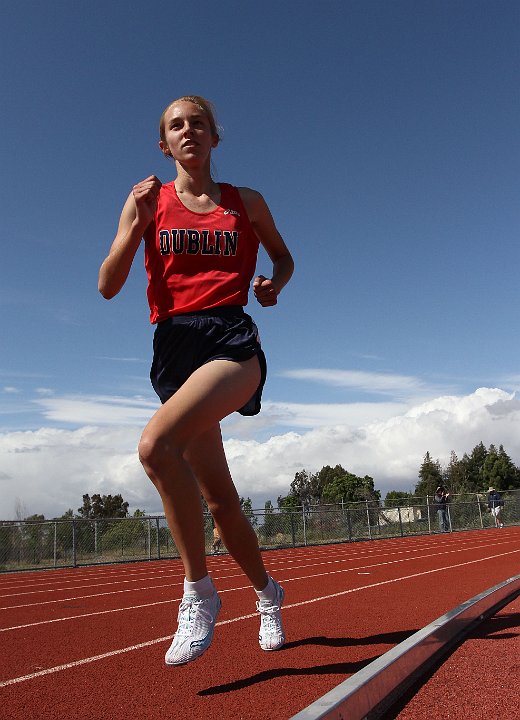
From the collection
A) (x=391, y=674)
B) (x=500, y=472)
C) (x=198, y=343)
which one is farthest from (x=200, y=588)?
(x=500, y=472)

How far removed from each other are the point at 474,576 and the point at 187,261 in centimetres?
587

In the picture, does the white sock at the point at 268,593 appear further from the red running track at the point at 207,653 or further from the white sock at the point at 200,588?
the white sock at the point at 200,588

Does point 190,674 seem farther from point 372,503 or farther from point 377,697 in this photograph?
point 372,503

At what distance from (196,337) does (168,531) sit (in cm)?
1983

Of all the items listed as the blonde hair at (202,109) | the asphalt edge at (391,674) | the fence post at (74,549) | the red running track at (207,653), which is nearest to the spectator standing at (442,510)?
the fence post at (74,549)

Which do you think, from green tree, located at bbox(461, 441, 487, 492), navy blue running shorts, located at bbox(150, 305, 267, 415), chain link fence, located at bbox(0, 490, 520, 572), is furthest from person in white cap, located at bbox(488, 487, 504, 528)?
green tree, located at bbox(461, 441, 487, 492)

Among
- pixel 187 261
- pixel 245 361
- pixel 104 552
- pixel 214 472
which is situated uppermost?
pixel 187 261

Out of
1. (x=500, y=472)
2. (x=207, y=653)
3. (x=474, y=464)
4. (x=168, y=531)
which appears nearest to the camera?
(x=207, y=653)

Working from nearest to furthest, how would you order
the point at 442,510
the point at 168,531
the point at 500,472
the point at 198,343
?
the point at 198,343 → the point at 168,531 → the point at 442,510 → the point at 500,472

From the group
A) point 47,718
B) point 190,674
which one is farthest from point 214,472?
point 47,718

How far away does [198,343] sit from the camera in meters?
2.79

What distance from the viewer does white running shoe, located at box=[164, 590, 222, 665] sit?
8.32ft

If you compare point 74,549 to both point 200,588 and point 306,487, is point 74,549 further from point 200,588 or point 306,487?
point 306,487

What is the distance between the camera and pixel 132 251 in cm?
275
